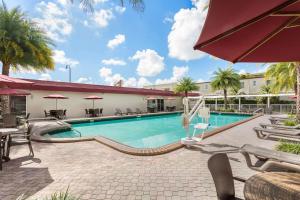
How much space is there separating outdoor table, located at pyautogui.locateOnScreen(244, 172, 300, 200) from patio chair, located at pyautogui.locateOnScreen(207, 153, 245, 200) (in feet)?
0.61

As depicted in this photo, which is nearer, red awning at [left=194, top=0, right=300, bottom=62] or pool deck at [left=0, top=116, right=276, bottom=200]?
red awning at [left=194, top=0, right=300, bottom=62]

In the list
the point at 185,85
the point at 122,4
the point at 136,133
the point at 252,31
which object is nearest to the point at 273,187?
the point at 252,31

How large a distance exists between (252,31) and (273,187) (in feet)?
5.68

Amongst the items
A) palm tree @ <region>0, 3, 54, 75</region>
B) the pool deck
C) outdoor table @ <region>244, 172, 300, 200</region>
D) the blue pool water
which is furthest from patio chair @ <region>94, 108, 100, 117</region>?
outdoor table @ <region>244, 172, 300, 200</region>

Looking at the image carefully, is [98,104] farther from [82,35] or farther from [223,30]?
[223,30]

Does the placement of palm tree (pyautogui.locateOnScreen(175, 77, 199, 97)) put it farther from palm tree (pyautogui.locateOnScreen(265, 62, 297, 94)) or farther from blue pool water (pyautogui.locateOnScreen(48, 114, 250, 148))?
palm tree (pyautogui.locateOnScreen(265, 62, 297, 94))

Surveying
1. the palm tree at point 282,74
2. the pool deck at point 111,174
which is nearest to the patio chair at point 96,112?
the pool deck at point 111,174

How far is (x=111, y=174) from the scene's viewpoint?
3859 mm

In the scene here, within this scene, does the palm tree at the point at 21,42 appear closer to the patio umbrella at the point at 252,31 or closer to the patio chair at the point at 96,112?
the patio chair at the point at 96,112

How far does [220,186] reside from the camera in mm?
2010

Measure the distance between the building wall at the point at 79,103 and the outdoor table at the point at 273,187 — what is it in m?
17.5

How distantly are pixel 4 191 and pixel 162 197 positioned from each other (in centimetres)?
279

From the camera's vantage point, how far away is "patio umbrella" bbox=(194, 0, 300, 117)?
1.27 metres

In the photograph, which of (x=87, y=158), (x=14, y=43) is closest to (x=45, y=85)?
(x=14, y=43)
